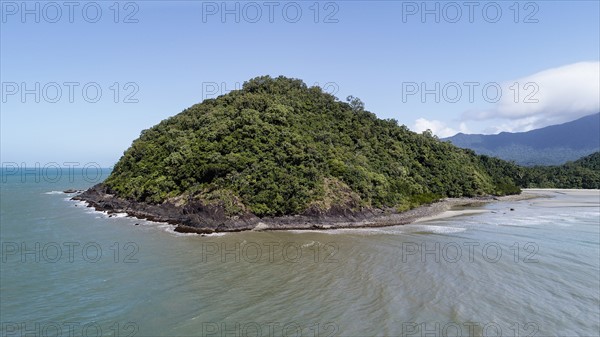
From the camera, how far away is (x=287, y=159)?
5484cm

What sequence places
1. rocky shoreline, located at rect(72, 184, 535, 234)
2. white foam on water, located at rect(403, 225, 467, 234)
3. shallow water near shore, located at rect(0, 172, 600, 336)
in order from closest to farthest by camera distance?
Result: shallow water near shore, located at rect(0, 172, 600, 336) < white foam on water, located at rect(403, 225, 467, 234) < rocky shoreline, located at rect(72, 184, 535, 234)

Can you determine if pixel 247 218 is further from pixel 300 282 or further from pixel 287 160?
pixel 300 282

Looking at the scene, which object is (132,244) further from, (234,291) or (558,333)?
(558,333)

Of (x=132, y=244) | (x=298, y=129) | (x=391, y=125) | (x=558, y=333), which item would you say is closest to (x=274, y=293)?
(x=558, y=333)

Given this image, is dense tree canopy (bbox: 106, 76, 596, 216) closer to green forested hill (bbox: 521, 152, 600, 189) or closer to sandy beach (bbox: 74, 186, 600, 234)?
sandy beach (bbox: 74, 186, 600, 234)

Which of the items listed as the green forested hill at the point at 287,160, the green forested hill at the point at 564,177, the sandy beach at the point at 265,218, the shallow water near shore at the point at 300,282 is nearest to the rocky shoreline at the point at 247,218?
the sandy beach at the point at 265,218

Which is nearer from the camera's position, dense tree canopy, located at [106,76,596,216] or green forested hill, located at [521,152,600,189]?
dense tree canopy, located at [106,76,596,216]

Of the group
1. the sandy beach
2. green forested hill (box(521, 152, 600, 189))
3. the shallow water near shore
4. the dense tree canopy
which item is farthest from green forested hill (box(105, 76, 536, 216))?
green forested hill (box(521, 152, 600, 189))

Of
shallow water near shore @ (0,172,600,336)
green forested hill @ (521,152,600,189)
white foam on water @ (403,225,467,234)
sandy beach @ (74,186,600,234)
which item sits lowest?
shallow water near shore @ (0,172,600,336)

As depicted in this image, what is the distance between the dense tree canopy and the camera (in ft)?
166

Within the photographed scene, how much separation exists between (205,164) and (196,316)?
36.1m

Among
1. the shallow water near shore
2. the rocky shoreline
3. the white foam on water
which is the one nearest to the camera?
the shallow water near shore

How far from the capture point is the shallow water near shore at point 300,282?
1955 cm

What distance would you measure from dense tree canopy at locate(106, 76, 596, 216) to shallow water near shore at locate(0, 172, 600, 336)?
8513 mm
